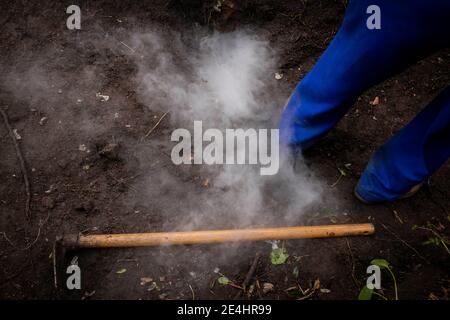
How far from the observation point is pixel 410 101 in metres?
3.17

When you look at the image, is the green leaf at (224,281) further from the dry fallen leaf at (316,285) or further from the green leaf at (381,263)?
the green leaf at (381,263)

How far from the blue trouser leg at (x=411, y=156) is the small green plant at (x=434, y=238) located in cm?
40

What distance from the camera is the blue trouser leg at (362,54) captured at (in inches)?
59.2

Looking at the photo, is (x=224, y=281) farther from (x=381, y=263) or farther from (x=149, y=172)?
(x=381, y=263)

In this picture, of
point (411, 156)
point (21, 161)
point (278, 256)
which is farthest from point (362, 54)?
point (21, 161)

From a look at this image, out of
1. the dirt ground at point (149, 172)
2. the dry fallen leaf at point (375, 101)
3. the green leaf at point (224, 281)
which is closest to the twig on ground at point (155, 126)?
the dirt ground at point (149, 172)

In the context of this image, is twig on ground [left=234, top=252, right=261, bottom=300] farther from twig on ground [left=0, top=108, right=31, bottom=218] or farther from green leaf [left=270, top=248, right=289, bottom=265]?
twig on ground [left=0, top=108, right=31, bottom=218]

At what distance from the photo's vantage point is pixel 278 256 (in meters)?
2.41

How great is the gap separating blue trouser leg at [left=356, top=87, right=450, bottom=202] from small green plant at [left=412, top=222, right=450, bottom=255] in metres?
0.40

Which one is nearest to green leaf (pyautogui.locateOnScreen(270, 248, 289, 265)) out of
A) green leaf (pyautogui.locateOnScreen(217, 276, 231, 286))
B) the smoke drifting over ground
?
the smoke drifting over ground

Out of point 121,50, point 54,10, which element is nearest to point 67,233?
point 121,50

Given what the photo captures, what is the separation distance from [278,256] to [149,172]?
1.19 metres
